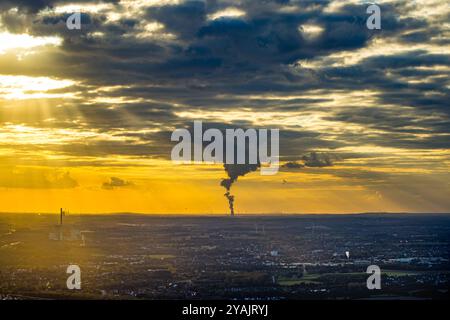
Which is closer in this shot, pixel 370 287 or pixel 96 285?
pixel 370 287
